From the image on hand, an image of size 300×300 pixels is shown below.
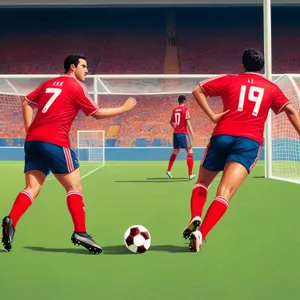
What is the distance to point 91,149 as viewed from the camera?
2145cm

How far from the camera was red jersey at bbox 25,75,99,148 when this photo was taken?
4.47 meters

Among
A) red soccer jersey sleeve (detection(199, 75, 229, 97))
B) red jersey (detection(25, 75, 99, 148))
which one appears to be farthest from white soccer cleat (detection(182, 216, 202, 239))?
red jersey (detection(25, 75, 99, 148))

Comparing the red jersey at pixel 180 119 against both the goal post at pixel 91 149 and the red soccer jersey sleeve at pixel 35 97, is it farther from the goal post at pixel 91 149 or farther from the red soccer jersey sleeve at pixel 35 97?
the goal post at pixel 91 149

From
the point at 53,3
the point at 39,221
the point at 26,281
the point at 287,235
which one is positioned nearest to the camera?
the point at 26,281

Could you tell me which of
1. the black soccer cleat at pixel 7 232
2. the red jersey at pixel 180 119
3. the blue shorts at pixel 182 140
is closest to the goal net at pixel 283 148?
the blue shorts at pixel 182 140

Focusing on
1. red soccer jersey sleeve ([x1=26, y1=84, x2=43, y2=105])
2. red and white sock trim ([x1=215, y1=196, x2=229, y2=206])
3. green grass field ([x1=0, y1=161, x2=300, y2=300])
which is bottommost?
green grass field ([x1=0, y1=161, x2=300, y2=300])

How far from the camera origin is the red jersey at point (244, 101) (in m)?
4.44

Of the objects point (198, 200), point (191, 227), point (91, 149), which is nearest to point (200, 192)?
point (198, 200)

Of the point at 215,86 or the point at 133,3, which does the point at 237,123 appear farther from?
the point at 133,3

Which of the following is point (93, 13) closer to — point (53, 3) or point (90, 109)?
point (53, 3)

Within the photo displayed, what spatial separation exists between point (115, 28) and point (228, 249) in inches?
937

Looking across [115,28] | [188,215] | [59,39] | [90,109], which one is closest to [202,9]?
[115,28]

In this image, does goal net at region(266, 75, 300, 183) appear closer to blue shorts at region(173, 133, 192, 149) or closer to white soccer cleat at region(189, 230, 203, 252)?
blue shorts at region(173, 133, 192, 149)

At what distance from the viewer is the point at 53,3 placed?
81.9ft
